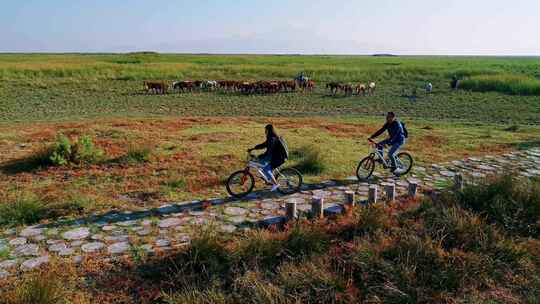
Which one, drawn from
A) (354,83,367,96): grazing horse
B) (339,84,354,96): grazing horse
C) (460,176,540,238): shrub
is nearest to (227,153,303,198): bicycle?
(460,176,540,238): shrub

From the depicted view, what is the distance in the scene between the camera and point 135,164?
28.0 ft

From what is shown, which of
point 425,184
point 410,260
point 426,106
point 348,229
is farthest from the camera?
point 426,106

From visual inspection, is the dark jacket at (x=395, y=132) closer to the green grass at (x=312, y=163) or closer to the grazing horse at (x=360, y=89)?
the green grass at (x=312, y=163)

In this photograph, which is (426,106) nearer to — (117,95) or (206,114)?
(206,114)

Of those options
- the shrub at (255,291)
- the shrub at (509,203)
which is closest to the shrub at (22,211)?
the shrub at (255,291)

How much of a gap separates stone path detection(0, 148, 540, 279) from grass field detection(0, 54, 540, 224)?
0.51 meters

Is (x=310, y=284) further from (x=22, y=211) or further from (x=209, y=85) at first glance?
(x=209, y=85)

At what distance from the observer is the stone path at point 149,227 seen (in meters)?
4.70

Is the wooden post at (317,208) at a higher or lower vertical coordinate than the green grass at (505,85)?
lower

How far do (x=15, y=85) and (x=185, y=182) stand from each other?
85.7 ft

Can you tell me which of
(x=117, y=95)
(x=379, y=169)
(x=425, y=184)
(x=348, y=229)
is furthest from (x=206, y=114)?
(x=348, y=229)

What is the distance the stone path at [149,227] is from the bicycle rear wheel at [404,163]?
23.6 inches

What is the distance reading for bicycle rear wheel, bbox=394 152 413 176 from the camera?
27.1 feet

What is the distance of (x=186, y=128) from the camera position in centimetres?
1388
